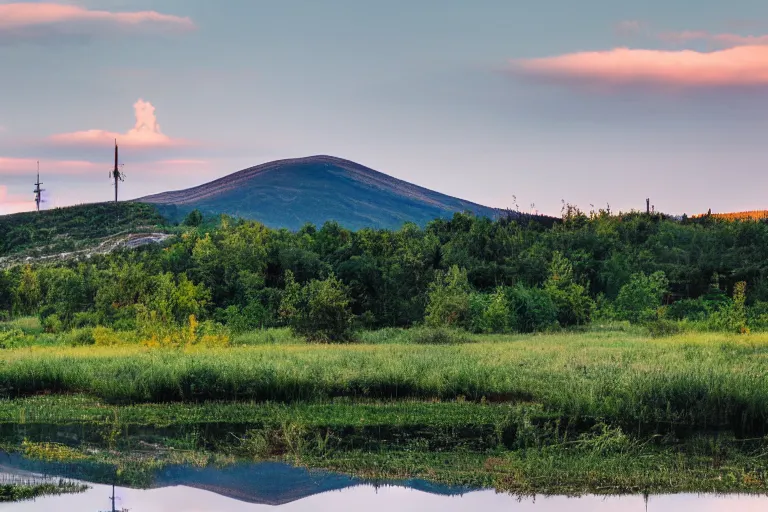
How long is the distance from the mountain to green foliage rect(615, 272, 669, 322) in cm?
7208

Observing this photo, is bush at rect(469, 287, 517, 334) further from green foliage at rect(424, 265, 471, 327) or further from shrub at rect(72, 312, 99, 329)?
shrub at rect(72, 312, 99, 329)

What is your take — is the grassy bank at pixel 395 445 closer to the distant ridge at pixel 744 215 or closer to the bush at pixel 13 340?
the bush at pixel 13 340

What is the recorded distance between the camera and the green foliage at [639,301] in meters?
47.3

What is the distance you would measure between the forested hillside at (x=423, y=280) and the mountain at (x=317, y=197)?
55555mm

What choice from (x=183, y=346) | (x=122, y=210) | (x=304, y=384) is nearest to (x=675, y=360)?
(x=304, y=384)

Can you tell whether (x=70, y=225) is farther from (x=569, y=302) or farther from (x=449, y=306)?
(x=569, y=302)

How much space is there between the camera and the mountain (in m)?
124

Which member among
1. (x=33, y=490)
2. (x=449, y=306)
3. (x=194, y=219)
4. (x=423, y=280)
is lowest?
(x=33, y=490)

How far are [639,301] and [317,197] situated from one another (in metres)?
83.8

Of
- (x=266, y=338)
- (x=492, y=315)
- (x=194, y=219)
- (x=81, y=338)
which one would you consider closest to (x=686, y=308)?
(x=492, y=315)

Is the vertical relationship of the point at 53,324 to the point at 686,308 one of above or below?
below

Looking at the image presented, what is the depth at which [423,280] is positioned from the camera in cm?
5288

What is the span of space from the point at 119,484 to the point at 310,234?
4922cm

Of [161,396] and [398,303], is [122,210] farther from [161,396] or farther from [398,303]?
[161,396]
